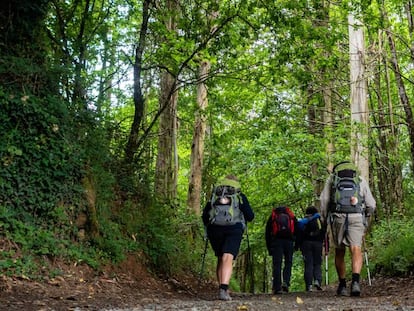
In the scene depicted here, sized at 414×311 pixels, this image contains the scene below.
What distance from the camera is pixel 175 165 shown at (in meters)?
17.5

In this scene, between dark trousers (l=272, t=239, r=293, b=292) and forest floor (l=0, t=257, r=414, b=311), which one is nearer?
forest floor (l=0, t=257, r=414, b=311)

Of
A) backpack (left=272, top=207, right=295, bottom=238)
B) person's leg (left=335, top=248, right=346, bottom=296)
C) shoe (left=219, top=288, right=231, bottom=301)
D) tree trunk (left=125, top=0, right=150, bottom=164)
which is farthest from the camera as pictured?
tree trunk (left=125, top=0, right=150, bottom=164)

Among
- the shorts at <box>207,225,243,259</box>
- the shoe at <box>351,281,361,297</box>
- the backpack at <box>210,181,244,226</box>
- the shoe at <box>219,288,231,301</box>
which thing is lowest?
the shoe at <box>219,288,231,301</box>

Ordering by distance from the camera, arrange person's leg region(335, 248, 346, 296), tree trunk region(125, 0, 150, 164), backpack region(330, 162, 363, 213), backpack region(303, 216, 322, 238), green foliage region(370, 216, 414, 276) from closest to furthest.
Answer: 1. backpack region(330, 162, 363, 213)
2. person's leg region(335, 248, 346, 296)
3. green foliage region(370, 216, 414, 276)
4. tree trunk region(125, 0, 150, 164)
5. backpack region(303, 216, 322, 238)

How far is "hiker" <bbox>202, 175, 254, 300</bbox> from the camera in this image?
780cm

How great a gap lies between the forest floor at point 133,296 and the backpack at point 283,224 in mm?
1969

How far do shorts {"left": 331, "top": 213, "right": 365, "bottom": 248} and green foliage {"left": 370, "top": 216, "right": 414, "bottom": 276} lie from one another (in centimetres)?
323

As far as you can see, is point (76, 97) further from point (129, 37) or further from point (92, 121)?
point (129, 37)

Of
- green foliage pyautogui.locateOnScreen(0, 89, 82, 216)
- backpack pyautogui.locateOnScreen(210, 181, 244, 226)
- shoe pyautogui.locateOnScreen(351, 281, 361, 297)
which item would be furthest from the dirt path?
green foliage pyautogui.locateOnScreen(0, 89, 82, 216)

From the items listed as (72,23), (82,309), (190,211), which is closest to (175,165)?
(190,211)

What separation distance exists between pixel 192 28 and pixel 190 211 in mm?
6161

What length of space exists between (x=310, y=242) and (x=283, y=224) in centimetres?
182

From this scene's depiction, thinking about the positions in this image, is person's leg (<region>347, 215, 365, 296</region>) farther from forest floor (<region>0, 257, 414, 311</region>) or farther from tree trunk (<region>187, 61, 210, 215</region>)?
tree trunk (<region>187, 61, 210, 215</region>)

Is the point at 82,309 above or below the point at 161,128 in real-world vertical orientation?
below
